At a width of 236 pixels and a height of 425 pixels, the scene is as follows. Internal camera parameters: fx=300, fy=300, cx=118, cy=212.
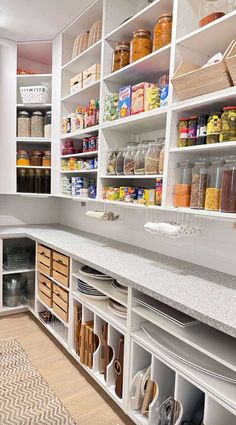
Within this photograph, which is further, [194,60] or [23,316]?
[23,316]

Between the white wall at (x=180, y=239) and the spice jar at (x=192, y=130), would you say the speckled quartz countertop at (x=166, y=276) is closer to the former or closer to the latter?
the white wall at (x=180, y=239)

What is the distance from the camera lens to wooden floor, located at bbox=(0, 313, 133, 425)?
5.70ft

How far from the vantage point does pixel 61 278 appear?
7.52 ft

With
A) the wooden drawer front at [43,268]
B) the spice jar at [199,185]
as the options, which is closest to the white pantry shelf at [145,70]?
the spice jar at [199,185]

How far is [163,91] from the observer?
66.2 inches

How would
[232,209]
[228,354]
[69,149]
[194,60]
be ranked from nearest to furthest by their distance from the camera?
[228,354], [232,209], [194,60], [69,149]

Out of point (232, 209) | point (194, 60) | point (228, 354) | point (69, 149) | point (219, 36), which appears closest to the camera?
point (228, 354)

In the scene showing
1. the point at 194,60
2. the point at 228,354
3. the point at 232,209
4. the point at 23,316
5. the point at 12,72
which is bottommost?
the point at 23,316

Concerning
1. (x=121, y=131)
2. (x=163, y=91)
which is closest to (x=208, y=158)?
(x=163, y=91)

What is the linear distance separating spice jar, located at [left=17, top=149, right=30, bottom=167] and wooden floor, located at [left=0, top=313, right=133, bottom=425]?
1.55m

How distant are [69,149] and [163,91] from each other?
4.22 ft

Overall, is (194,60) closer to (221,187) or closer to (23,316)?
(221,187)

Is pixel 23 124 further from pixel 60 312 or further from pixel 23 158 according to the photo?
pixel 60 312

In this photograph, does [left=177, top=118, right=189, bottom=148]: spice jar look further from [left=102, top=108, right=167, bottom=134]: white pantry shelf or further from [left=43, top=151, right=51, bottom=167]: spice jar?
[left=43, top=151, right=51, bottom=167]: spice jar
